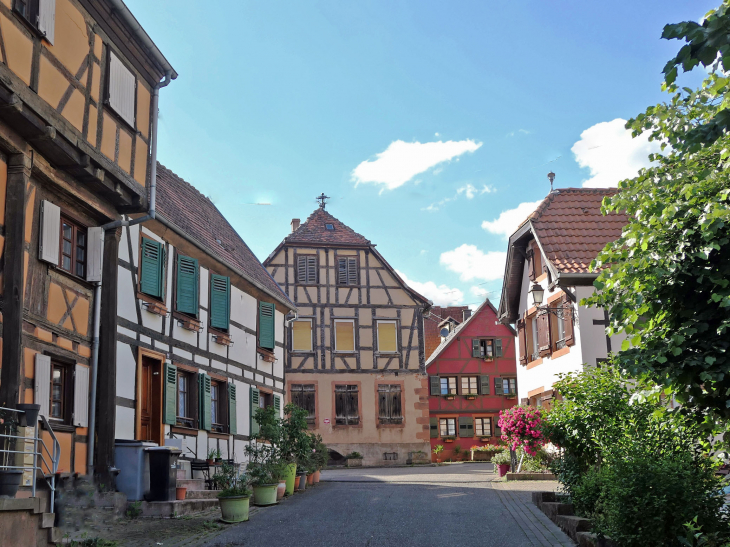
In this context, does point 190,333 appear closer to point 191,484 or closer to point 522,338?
point 191,484

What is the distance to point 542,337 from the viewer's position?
23.4 meters

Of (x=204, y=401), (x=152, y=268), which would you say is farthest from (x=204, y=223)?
(x=152, y=268)

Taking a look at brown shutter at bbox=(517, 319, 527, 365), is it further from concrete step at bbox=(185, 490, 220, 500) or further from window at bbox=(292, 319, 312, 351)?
concrete step at bbox=(185, 490, 220, 500)

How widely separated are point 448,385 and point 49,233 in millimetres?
33419

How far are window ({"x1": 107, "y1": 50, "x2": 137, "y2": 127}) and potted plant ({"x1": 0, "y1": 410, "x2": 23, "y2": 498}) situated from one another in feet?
16.4

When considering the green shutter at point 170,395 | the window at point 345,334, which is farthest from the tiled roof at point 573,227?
the window at point 345,334

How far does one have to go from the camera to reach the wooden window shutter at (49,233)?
10.8 metres

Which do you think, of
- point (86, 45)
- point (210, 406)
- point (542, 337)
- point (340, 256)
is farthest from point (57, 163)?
point (340, 256)

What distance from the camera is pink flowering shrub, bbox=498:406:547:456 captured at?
59.8 ft

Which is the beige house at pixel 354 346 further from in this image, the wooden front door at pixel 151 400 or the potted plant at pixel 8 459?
the potted plant at pixel 8 459

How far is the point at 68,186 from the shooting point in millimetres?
11422

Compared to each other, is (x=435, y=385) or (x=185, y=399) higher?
(x=435, y=385)

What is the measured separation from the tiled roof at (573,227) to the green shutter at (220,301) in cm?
820

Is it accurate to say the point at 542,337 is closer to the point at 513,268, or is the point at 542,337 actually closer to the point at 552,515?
the point at 513,268
